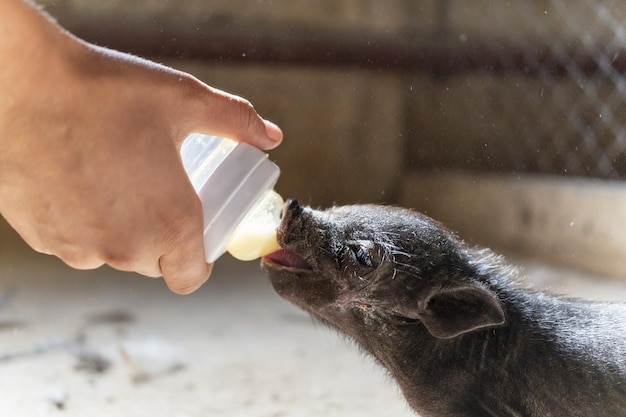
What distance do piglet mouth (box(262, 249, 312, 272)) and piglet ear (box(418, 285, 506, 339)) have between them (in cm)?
31

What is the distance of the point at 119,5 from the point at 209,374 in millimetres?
1317

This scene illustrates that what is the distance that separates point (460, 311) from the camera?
5.92ft

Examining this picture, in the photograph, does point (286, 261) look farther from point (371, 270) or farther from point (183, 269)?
point (183, 269)

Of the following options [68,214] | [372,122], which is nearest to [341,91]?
[372,122]

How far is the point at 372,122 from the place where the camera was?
281cm

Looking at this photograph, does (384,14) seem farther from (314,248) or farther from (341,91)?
(314,248)

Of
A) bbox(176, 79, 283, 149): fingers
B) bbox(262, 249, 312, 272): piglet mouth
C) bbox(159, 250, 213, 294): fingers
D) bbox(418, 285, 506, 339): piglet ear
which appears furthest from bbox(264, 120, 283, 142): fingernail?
bbox(418, 285, 506, 339): piglet ear

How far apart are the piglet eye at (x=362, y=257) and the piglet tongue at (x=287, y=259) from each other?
123 millimetres

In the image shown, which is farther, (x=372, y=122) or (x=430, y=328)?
(x=372, y=122)

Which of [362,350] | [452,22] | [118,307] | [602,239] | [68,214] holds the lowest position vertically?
[118,307]

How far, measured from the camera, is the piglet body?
70.8 inches

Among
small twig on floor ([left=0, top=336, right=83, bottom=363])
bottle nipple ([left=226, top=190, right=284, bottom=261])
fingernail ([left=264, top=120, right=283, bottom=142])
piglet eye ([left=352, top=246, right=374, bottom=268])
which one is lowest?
small twig on floor ([left=0, top=336, right=83, bottom=363])

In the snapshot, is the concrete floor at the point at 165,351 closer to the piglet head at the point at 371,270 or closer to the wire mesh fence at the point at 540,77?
the piglet head at the point at 371,270

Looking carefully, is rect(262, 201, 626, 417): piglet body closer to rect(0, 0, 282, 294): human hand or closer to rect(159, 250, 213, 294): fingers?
rect(159, 250, 213, 294): fingers
